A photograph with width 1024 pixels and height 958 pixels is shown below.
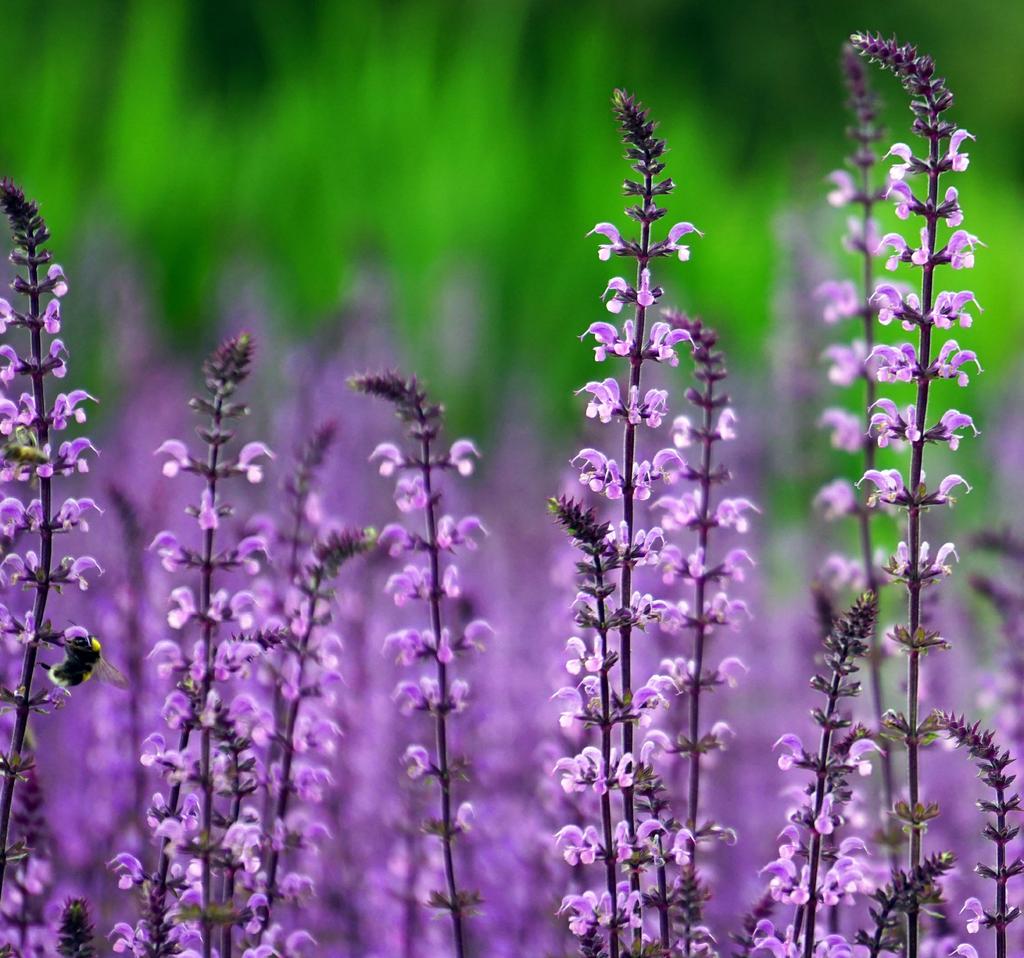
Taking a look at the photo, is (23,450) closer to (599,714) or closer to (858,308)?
(599,714)

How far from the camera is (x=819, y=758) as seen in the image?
2.89 metres

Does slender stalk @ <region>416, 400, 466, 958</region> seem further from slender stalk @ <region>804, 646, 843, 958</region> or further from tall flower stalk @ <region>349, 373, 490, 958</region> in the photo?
slender stalk @ <region>804, 646, 843, 958</region>

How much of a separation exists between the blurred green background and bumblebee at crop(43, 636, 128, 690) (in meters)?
5.31

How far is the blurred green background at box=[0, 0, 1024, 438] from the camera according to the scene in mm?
10539

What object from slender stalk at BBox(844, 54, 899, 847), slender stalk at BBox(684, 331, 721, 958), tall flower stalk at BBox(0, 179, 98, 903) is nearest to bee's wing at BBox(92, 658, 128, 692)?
tall flower stalk at BBox(0, 179, 98, 903)

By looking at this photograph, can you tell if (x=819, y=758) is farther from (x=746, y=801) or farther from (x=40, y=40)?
(x=40, y=40)

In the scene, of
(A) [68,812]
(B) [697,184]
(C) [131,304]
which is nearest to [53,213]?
(C) [131,304]

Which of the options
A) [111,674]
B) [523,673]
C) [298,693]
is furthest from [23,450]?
[523,673]

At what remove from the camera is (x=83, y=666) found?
3416 mm

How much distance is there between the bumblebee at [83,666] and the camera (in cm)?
331

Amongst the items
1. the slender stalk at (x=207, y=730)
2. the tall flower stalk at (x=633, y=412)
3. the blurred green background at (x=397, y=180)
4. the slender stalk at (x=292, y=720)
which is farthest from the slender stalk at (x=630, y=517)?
the blurred green background at (x=397, y=180)

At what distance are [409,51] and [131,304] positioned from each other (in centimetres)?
537

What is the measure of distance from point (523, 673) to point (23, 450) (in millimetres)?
3338

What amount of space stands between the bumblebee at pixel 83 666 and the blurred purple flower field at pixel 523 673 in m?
0.01
